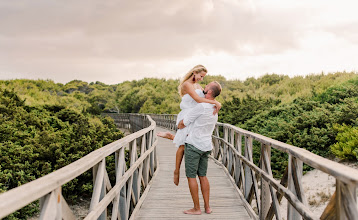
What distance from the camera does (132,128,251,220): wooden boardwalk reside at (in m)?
5.11

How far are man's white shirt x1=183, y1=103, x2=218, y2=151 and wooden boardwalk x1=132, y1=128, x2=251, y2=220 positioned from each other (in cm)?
113

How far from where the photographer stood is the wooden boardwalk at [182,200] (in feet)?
16.8

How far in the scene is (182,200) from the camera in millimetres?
6016

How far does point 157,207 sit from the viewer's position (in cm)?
554

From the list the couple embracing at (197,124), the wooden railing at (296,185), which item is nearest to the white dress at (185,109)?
the couple embracing at (197,124)

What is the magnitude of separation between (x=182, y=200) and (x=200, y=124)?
1898mm

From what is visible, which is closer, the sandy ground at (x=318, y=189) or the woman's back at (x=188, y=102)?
the woman's back at (x=188, y=102)

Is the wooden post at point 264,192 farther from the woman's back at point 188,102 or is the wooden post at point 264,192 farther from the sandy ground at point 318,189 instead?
the sandy ground at point 318,189

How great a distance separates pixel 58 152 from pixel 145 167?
3.89 metres

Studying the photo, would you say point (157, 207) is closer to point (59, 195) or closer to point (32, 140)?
point (59, 195)

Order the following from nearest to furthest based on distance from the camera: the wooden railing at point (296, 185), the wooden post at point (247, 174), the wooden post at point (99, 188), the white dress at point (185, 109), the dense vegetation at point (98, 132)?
the wooden railing at point (296, 185) < the wooden post at point (99, 188) < the white dress at point (185, 109) < the wooden post at point (247, 174) < the dense vegetation at point (98, 132)

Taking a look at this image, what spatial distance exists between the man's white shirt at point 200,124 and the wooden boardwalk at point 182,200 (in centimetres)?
113

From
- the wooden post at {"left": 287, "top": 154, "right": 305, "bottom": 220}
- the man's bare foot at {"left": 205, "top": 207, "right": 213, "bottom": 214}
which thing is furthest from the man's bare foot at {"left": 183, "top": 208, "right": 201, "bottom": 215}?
the wooden post at {"left": 287, "top": 154, "right": 305, "bottom": 220}

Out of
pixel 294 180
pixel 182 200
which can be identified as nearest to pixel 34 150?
pixel 182 200
